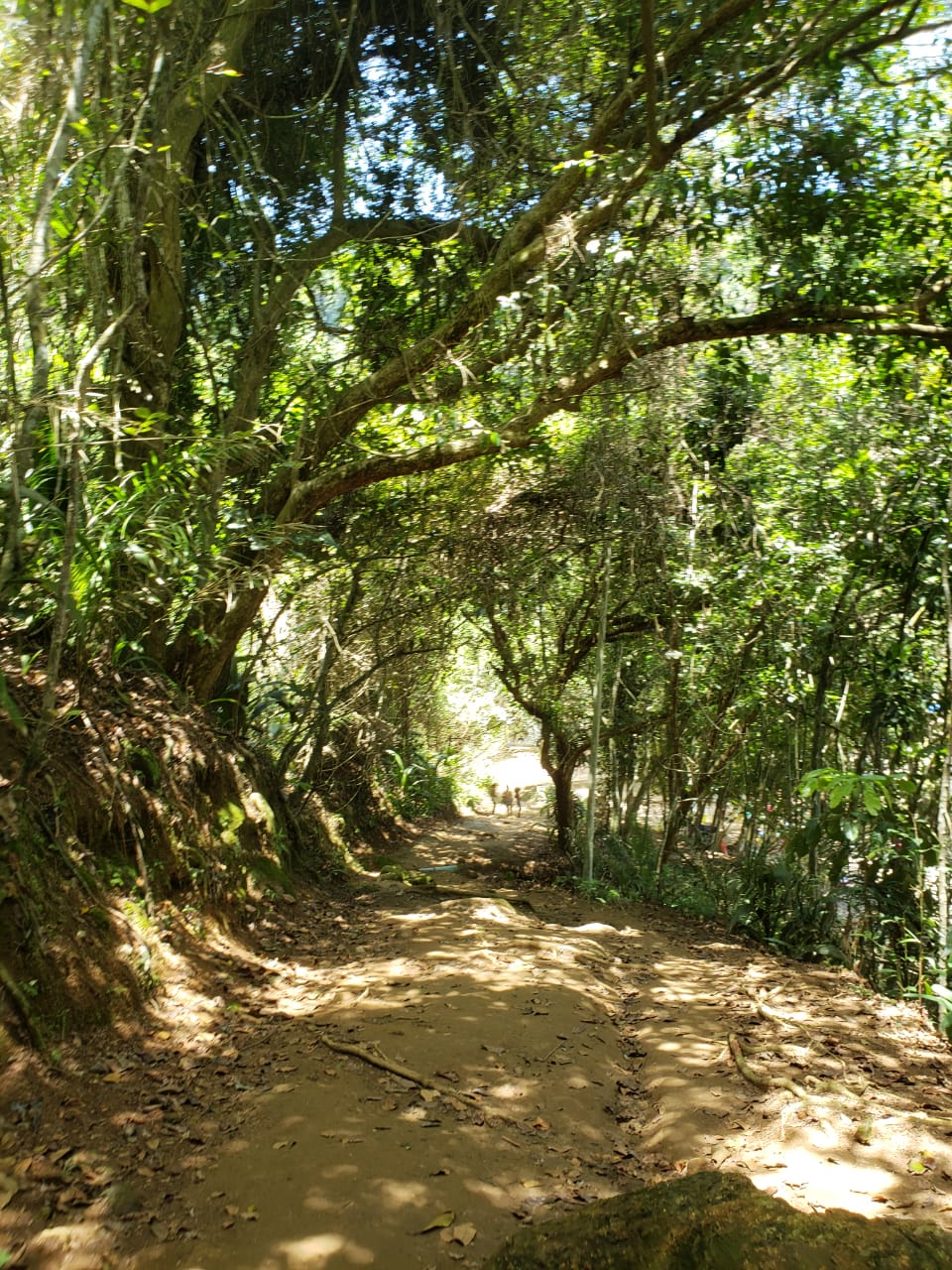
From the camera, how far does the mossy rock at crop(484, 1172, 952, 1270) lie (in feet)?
7.39

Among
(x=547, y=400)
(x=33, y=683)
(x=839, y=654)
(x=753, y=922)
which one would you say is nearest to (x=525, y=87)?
(x=547, y=400)

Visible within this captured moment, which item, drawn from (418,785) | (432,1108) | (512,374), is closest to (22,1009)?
(432,1108)

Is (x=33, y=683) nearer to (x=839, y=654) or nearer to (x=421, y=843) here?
(x=839, y=654)

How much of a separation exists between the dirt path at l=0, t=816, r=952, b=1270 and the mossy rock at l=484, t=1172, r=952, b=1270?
336mm

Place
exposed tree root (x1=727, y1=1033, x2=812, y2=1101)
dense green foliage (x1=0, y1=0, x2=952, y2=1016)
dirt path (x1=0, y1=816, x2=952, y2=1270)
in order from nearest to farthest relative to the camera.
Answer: dirt path (x1=0, y1=816, x2=952, y2=1270) < exposed tree root (x1=727, y1=1033, x2=812, y2=1101) < dense green foliage (x1=0, y1=0, x2=952, y2=1016)

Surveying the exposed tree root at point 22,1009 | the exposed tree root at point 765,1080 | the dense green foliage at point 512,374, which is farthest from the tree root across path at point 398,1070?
the dense green foliage at point 512,374

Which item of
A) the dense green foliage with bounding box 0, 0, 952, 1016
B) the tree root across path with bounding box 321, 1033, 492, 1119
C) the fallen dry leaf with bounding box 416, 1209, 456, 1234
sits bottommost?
the fallen dry leaf with bounding box 416, 1209, 456, 1234

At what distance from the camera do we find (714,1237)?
237 cm

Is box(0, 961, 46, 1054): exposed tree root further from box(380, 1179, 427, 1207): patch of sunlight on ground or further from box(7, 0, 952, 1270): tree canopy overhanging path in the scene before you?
box(380, 1179, 427, 1207): patch of sunlight on ground

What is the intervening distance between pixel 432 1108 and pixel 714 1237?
5.45ft

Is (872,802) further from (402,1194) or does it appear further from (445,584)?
(445,584)

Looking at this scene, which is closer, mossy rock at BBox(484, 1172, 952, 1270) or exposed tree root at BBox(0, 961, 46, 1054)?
mossy rock at BBox(484, 1172, 952, 1270)

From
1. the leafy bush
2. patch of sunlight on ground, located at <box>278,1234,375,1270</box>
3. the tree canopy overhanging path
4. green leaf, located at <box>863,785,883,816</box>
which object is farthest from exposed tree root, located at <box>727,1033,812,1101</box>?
the leafy bush

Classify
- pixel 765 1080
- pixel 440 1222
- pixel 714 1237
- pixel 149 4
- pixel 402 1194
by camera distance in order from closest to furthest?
pixel 714 1237 → pixel 440 1222 → pixel 402 1194 → pixel 149 4 → pixel 765 1080
